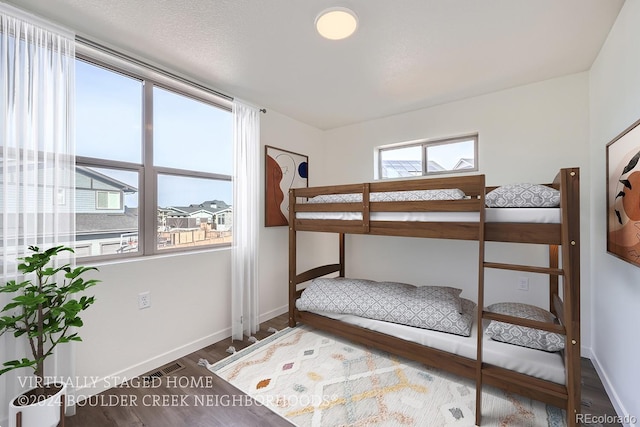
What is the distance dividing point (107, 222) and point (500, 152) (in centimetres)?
350

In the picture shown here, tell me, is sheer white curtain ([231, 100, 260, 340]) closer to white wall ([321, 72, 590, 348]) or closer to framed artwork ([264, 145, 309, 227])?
framed artwork ([264, 145, 309, 227])

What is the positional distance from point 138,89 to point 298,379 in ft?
8.58

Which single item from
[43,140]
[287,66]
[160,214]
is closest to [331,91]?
[287,66]

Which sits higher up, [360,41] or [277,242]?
[360,41]

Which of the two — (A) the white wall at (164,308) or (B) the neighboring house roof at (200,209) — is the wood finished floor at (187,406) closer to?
(A) the white wall at (164,308)

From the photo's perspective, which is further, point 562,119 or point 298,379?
point 562,119

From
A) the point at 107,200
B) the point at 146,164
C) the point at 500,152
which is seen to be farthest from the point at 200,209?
the point at 500,152

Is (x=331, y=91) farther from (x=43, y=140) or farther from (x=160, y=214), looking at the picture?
(x=43, y=140)

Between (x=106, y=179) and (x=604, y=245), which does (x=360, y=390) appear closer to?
(x=604, y=245)

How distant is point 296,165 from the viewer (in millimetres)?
3570

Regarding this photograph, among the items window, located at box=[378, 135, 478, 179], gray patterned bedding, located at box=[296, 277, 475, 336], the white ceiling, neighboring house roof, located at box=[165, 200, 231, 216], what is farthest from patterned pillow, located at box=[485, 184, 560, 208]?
neighboring house roof, located at box=[165, 200, 231, 216]

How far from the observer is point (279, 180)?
333 cm

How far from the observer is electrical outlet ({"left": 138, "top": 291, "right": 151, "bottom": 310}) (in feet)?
7.06

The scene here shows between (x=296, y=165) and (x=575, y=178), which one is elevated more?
(x=296, y=165)
